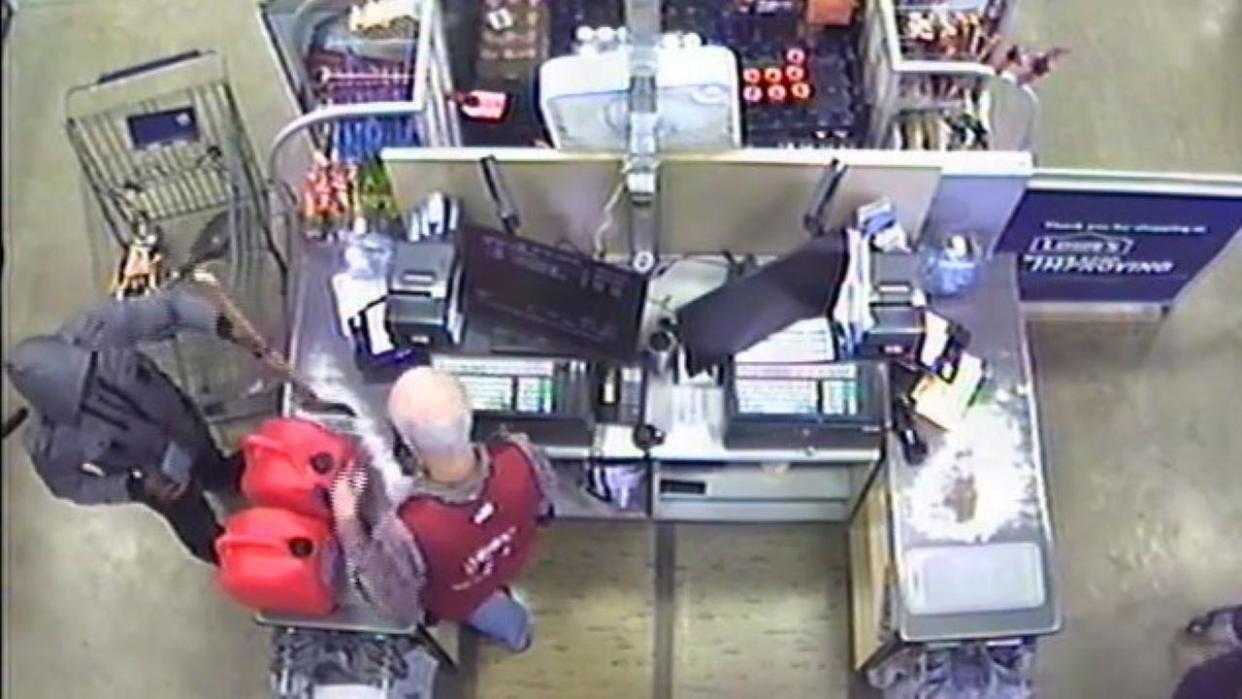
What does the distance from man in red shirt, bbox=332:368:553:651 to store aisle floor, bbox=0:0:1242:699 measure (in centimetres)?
86

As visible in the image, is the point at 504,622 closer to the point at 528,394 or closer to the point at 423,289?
the point at 528,394

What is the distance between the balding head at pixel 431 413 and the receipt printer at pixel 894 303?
3.14ft

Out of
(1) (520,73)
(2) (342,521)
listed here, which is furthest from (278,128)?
(2) (342,521)

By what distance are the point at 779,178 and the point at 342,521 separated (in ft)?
3.61

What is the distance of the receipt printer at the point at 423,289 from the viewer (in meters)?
3.51

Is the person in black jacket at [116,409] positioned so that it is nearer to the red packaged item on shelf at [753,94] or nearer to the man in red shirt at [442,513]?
the man in red shirt at [442,513]

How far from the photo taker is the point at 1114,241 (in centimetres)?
402

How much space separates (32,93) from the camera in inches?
188

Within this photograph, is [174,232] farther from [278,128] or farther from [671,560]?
[671,560]

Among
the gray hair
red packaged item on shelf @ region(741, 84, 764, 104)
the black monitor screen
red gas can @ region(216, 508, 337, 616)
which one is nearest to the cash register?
the black monitor screen

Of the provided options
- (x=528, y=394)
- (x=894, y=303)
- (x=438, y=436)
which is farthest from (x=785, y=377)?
(x=438, y=436)

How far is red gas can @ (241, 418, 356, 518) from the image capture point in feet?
9.95

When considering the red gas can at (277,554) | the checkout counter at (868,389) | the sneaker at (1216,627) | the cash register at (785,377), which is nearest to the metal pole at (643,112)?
the checkout counter at (868,389)

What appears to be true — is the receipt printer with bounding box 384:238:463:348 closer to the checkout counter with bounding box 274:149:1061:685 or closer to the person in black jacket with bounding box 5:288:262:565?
the checkout counter with bounding box 274:149:1061:685
